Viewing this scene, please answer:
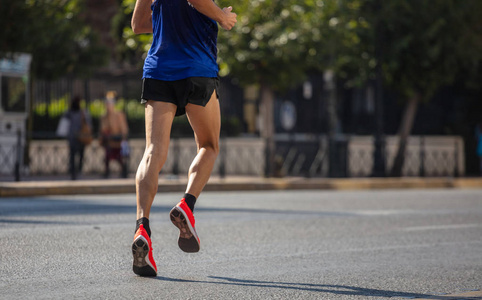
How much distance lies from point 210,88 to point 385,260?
74.9 inches

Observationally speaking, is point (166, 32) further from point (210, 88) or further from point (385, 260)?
point (385, 260)

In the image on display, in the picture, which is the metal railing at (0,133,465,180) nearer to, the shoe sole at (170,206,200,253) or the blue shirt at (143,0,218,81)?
the blue shirt at (143,0,218,81)

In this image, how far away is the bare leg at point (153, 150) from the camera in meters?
5.22

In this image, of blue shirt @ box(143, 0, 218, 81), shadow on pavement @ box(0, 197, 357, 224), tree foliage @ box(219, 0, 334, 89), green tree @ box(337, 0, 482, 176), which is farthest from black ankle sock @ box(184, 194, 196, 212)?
green tree @ box(337, 0, 482, 176)

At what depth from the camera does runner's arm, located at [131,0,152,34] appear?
5613 millimetres

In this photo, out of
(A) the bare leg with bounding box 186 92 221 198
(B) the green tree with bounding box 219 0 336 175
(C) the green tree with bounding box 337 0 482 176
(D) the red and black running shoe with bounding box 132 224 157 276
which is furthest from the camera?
(C) the green tree with bounding box 337 0 482 176

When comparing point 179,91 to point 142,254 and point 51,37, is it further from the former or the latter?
point 51,37

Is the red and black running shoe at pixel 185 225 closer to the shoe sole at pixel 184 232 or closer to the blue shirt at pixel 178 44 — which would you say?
the shoe sole at pixel 184 232

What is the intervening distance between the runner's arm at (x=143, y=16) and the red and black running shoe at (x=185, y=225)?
1.22m

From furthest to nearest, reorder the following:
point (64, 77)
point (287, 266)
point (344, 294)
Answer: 1. point (64, 77)
2. point (287, 266)
3. point (344, 294)

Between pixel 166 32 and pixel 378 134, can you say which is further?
pixel 378 134

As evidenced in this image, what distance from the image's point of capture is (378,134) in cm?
2147

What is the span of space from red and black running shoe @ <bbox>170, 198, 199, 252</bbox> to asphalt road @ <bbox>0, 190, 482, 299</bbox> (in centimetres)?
20

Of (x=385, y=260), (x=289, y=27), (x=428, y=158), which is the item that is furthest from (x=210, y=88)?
(x=428, y=158)
